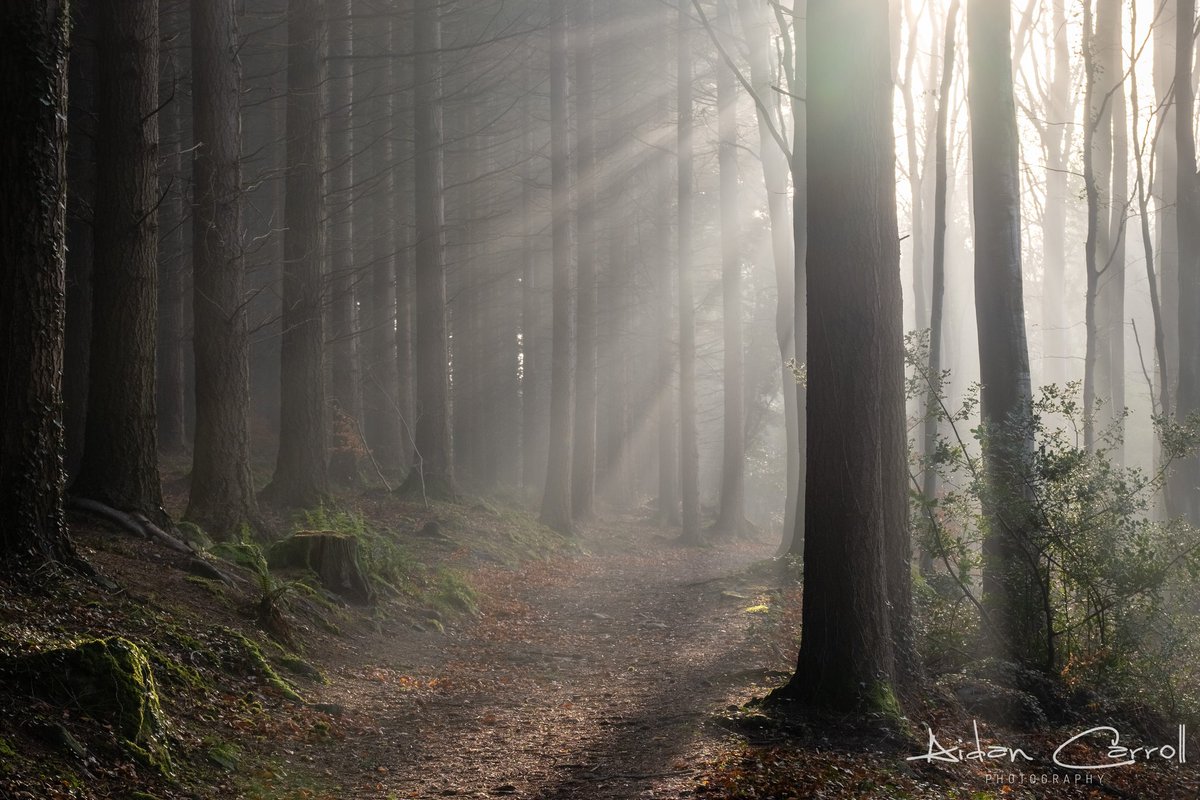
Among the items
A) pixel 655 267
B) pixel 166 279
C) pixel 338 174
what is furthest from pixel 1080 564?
pixel 655 267

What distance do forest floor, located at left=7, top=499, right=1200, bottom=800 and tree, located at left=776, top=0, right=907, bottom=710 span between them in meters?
0.52

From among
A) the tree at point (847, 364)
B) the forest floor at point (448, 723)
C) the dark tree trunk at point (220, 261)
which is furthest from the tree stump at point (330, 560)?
the tree at point (847, 364)

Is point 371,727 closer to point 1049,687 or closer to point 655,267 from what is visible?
point 1049,687

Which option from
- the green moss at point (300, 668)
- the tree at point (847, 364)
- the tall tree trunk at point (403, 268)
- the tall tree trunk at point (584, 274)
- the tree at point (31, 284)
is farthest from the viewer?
the tall tree trunk at point (403, 268)

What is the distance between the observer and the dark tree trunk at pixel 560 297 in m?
19.6

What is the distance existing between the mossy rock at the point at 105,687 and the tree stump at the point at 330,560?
16.3ft

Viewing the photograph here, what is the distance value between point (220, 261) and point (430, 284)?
286 inches

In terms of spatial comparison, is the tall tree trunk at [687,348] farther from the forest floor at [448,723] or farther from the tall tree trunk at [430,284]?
the forest floor at [448,723]

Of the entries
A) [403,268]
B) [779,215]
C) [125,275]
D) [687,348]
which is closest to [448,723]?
[125,275]

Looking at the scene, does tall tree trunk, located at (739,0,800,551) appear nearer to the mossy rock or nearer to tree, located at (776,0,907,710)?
tree, located at (776,0,907,710)

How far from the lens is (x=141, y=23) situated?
948cm

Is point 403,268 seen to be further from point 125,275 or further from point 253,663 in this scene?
point 253,663

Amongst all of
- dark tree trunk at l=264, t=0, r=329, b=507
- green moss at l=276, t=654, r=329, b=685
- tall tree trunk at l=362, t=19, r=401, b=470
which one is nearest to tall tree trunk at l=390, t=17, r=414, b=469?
tall tree trunk at l=362, t=19, r=401, b=470

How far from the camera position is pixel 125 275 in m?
9.24
